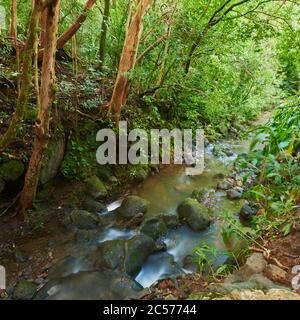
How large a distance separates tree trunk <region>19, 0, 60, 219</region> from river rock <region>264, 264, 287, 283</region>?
3086 millimetres

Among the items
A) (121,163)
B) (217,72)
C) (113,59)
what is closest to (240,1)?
(217,72)

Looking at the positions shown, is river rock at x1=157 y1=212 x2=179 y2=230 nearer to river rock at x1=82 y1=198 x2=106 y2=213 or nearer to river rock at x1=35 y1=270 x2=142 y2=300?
river rock at x1=82 y1=198 x2=106 y2=213

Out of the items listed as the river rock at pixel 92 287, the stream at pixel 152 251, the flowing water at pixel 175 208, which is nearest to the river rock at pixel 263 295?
the river rock at pixel 92 287

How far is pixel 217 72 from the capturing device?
870 centimetres

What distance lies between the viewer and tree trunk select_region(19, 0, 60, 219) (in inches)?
136

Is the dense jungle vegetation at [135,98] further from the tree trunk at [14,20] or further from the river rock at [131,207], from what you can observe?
the river rock at [131,207]

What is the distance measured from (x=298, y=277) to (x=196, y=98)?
22.0ft

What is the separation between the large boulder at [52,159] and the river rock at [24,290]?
5.47ft

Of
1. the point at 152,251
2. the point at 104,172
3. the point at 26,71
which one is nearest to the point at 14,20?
the point at 26,71

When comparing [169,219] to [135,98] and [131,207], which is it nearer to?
[131,207]

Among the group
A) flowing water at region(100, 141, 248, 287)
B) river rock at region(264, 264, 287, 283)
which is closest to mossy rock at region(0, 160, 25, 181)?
flowing water at region(100, 141, 248, 287)

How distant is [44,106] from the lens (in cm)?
388

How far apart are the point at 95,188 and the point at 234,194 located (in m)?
2.88
